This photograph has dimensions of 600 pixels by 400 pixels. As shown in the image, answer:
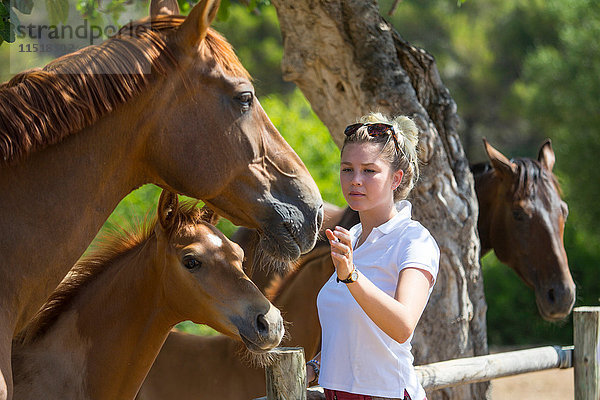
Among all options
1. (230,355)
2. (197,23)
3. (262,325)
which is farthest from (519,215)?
(197,23)

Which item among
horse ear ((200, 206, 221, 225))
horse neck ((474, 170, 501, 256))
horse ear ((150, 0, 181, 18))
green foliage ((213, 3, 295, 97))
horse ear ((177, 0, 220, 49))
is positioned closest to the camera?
horse ear ((177, 0, 220, 49))

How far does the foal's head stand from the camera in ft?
8.91

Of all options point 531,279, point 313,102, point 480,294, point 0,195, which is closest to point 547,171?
point 531,279

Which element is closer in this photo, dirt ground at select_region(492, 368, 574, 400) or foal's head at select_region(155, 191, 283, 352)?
foal's head at select_region(155, 191, 283, 352)

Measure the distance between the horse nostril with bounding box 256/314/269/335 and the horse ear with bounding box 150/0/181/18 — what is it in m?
1.19

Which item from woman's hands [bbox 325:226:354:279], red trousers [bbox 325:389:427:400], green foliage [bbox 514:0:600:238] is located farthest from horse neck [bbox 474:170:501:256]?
green foliage [bbox 514:0:600:238]

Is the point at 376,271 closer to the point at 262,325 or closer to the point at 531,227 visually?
the point at 262,325

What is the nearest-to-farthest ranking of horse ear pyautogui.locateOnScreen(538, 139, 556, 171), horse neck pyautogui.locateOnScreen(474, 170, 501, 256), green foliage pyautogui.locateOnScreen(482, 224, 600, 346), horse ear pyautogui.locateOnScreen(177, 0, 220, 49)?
horse ear pyautogui.locateOnScreen(177, 0, 220, 49), horse neck pyautogui.locateOnScreen(474, 170, 501, 256), horse ear pyautogui.locateOnScreen(538, 139, 556, 171), green foliage pyautogui.locateOnScreen(482, 224, 600, 346)

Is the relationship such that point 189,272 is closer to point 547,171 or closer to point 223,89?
point 223,89

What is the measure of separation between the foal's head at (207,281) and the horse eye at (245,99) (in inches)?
35.4

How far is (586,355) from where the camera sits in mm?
3914

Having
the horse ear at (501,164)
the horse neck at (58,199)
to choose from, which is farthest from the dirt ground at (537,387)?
the horse neck at (58,199)

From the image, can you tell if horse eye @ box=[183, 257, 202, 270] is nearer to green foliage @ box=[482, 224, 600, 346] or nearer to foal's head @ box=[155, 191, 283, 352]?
foal's head @ box=[155, 191, 283, 352]

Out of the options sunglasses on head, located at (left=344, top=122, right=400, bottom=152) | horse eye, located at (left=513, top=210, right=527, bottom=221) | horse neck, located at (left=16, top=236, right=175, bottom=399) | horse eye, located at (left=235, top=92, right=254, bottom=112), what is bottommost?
horse eye, located at (left=513, top=210, right=527, bottom=221)
